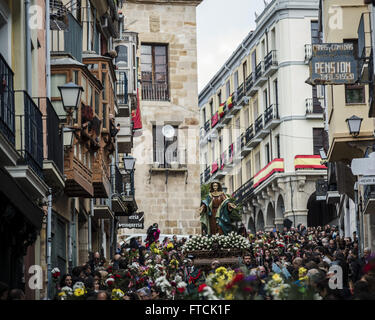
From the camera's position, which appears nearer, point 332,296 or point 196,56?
point 332,296

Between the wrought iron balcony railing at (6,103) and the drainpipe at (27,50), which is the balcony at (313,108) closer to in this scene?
the drainpipe at (27,50)

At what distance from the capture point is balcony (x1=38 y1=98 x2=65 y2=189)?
18.1 meters

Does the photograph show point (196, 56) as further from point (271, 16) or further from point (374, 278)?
point (374, 278)

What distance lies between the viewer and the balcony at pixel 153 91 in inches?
1848

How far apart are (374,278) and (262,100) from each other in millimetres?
50134

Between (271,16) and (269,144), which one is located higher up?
(271,16)

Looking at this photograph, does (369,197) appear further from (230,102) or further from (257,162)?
(230,102)

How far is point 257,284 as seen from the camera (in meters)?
10.5

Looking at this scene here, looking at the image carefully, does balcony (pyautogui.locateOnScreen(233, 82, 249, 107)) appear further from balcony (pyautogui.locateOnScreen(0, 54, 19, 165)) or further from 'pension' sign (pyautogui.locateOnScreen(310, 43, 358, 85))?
balcony (pyautogui.locateOnScreen(0, 54, 19, 165))

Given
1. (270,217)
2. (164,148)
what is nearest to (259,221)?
(270,217)

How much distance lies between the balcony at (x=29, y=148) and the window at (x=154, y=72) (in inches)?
1182

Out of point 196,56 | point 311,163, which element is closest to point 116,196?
point 196,56

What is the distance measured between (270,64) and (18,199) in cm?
4618

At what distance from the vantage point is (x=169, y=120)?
46438mm
